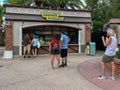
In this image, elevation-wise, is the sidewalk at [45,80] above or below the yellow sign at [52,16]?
below

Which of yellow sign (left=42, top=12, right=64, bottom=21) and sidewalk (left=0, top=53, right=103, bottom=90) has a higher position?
yellow sign (left=42, top=12, right=64, bottom=21)

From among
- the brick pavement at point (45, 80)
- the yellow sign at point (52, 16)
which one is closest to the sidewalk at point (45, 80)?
the brick pavement at point (45, 80)

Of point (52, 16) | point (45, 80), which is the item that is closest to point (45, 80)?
point (45, 80)

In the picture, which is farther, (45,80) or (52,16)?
(52,16)

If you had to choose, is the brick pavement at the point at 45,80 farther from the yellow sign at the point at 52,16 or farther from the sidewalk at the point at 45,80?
the yellow sign at the point at 52,16

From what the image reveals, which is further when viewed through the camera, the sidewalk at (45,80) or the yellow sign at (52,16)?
the yellow sign at (52,16)

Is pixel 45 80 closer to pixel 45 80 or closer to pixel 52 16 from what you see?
pixel 45 80

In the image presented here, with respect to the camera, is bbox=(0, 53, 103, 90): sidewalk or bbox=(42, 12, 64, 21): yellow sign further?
bbox=(42, 12, 64, 21): yellow sign

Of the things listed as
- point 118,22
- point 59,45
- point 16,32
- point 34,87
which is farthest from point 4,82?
point 118,22

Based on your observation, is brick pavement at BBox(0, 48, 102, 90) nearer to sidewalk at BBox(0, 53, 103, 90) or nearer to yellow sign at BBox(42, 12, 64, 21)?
sidewalk at BBox(0, 53, 103, 90)

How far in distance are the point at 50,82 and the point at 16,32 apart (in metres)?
Answer: 10.2

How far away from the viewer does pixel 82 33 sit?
795 inches

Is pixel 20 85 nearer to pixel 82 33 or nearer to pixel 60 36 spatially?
pixel 60 36

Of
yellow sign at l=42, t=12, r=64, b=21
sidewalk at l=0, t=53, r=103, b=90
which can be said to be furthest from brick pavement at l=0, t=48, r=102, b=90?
yellow sign at l=42, t=12, r=64, b=21
